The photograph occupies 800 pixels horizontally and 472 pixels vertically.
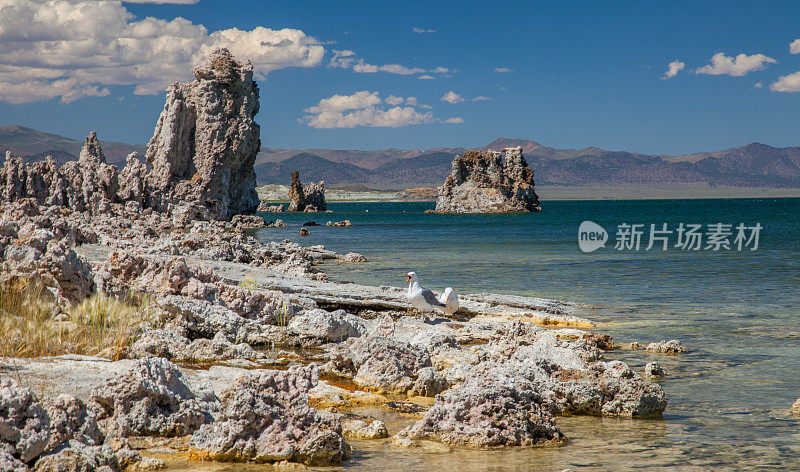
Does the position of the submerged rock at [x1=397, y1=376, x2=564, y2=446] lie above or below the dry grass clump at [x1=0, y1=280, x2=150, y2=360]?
below

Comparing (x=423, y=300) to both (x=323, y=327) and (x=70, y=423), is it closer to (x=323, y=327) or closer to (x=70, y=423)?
(x=323, y=327)

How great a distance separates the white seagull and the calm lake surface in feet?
10.3

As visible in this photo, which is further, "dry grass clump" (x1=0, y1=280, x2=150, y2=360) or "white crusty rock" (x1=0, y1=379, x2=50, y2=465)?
"dry grass clump" (x1=0, y1=280, x2=150, y2=360)

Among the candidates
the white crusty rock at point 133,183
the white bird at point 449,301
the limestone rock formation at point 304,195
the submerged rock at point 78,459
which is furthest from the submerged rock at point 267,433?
the limestone rock formation at point 304,195

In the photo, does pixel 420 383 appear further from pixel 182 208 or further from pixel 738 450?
pixel 182 208

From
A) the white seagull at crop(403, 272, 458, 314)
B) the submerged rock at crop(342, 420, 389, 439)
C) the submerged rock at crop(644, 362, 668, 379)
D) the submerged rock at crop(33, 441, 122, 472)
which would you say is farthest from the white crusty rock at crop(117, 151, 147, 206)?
the submerged rock at crop(33, 441, 122, 472)

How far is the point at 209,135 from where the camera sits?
231 ft

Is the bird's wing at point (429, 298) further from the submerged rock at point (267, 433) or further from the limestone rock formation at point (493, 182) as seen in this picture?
the limestone rock formation at point (493, 182)

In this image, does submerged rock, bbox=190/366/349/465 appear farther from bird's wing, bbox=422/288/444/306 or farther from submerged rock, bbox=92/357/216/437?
bird's wing, bbox=422/288/444/306

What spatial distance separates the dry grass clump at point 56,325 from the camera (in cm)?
684

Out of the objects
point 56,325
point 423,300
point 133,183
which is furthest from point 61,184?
point 56,325

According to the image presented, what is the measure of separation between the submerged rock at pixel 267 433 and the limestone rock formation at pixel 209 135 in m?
62.5

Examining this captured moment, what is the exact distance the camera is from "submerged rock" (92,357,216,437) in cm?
574

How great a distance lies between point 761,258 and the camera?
107ft
